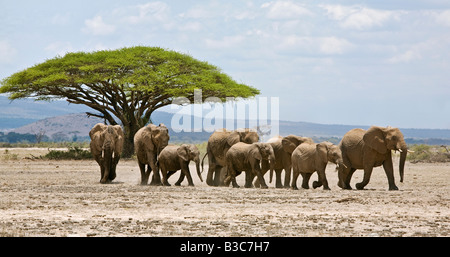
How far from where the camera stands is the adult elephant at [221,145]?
2514cm

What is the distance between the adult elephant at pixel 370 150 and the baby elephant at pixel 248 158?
2.18m

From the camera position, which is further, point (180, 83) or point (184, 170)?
point (180, 83)

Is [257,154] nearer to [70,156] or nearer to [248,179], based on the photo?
[248,179]

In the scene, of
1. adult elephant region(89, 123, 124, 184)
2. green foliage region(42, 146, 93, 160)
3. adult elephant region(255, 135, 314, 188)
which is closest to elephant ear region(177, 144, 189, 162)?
adult elephant region(255, 135, 314, 188)

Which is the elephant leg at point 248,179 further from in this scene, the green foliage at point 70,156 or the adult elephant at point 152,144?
the green foliage at point 70,156

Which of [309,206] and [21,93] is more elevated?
[21,93]

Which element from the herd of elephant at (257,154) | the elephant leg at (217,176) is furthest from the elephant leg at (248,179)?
the elephant leg at (217,176)

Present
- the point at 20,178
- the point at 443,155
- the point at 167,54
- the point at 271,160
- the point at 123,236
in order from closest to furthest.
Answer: the point at 123,236 → the point at 271,160 → the point at 20,178 → the point at 443,155 → the point at 167,54

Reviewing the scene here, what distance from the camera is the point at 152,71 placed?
151 feet

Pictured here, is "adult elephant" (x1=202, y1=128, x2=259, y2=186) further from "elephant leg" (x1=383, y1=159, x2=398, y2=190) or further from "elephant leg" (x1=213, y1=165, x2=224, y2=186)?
"elephant leg" (x1=383, y1=159, x2=398, y2=190)

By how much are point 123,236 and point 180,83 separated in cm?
3448
